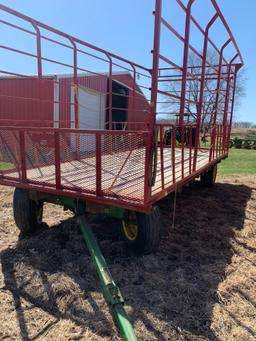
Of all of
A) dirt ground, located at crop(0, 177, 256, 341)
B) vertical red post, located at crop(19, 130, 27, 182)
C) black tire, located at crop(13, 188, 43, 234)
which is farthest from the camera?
black tire, located at crop(13, 188, 43, 234)

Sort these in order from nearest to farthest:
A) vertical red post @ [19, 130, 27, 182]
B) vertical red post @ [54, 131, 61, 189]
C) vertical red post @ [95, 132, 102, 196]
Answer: vertical red post @ [95, 132, 102, 196], vertical red post @ [54, 131, 61, 189], vertical red post @ [19, 130, 27, 182]

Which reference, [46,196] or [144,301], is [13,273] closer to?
Result: [46,196]

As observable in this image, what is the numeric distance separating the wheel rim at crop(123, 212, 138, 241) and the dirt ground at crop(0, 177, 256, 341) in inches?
6.6

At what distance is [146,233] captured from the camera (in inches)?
128

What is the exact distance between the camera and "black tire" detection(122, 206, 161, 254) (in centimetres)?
326

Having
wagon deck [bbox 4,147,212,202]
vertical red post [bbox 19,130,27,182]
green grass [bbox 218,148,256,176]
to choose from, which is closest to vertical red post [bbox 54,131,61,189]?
wagon deck [bbox 4,147,212,202]

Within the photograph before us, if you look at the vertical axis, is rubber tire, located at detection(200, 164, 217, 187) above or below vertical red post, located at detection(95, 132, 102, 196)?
below

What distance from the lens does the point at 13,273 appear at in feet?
10.5

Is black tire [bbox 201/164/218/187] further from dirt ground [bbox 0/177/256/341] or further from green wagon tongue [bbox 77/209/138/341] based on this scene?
green wagon tongue [bbox 77/209/138/341]

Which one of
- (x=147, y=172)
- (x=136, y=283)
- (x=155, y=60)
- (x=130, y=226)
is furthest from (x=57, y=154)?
(x=136, y=283)

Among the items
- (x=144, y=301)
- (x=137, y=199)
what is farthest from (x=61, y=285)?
(x=137, y=199)

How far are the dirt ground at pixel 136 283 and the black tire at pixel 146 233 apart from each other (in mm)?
109

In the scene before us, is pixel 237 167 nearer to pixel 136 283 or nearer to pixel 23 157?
pixel 136 283

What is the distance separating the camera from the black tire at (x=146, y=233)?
128 inches
